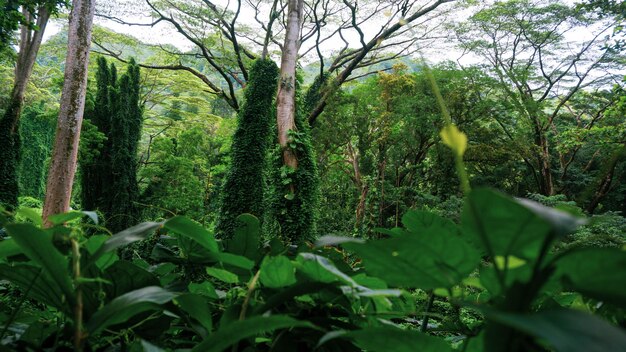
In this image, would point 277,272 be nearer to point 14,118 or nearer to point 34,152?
point 14,118

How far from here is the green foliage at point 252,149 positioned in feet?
20.9

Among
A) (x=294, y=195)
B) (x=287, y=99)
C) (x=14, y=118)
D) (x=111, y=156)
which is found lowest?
(x=294, y=195)

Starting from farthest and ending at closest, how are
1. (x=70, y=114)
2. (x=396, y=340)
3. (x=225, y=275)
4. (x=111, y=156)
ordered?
(x=111, y=156) → (x=70, y=114) → (x=225, y=275) → (x=396, y=340)

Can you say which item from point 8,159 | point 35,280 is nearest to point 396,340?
point 35,280

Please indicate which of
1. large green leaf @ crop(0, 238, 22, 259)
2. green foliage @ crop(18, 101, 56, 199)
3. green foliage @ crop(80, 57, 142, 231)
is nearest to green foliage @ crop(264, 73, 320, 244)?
green foliage @ crop(80, 57, 142, 231)

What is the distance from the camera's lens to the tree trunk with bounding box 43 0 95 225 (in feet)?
13.9

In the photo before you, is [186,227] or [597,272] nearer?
[597,272]

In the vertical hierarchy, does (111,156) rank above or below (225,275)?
above

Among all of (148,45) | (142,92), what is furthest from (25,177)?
(148,45)

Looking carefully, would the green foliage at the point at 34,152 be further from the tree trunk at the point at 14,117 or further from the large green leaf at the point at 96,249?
the large green leaf at the point at 96,249

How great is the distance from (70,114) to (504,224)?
4.99m

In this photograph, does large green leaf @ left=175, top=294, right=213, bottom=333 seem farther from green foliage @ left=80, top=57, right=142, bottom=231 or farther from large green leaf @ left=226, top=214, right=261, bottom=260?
green foliage @ left=80, top=57, right=142, bottom=231

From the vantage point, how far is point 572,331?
4.6 inches

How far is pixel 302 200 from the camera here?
632cm
